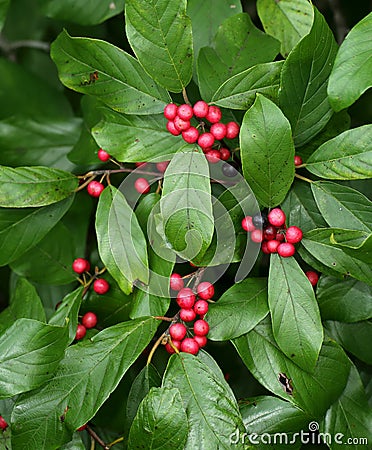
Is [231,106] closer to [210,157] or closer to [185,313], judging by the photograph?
[210,157]

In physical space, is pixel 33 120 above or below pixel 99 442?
above

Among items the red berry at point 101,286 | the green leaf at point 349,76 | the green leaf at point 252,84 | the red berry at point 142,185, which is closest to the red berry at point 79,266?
the red berry at point 101,286

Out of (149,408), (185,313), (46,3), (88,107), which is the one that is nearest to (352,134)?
(185,313)

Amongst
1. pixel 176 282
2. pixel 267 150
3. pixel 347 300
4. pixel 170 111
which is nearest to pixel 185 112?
pixel 170 111

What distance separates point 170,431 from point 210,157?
354 millimetres

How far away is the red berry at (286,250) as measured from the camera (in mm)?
822

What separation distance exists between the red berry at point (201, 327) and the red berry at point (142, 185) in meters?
0.22

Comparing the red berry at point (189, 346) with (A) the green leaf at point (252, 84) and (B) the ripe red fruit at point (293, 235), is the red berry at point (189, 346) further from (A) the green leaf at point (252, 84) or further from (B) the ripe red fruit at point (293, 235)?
(A) the green leaf at point (252, 84)

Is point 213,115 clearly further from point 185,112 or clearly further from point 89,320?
point 89,320

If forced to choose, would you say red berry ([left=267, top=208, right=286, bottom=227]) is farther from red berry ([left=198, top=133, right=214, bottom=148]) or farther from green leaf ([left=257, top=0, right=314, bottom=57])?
green leaf ([left=257, top=0, right=314, bottom=57])

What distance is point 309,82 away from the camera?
822mm

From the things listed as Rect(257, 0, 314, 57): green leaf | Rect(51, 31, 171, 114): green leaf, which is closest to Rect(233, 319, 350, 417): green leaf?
Rect(51, 31, 171, 114): green leaf

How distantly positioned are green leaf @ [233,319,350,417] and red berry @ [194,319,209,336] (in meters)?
0.05

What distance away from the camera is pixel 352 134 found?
79cm
